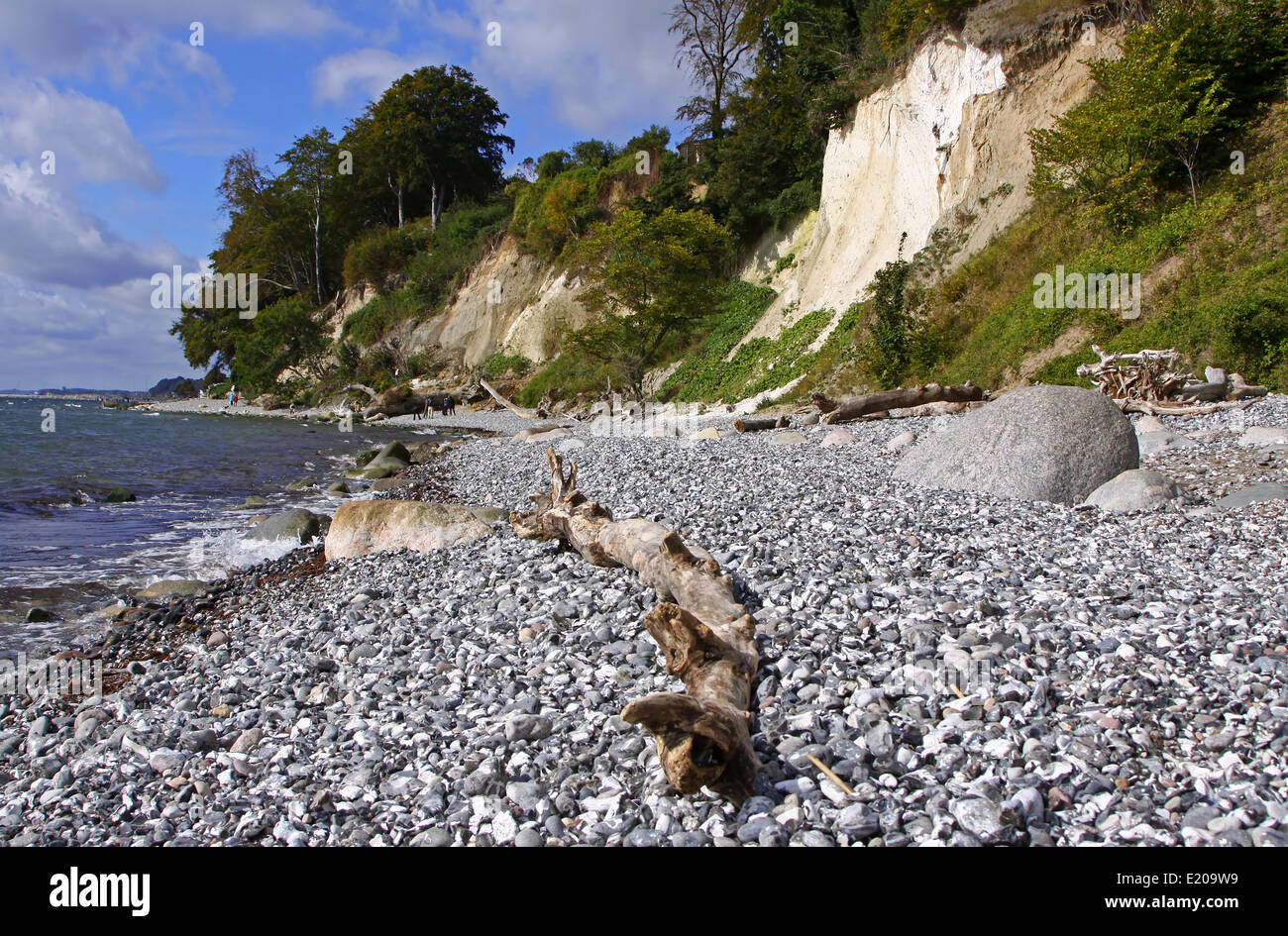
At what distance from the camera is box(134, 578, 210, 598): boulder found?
27.1 feet

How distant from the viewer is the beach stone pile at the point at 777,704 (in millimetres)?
2803

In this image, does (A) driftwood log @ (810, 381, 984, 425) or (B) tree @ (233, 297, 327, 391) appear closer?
(A) driftwood log @ (810, 381, 984, 425)

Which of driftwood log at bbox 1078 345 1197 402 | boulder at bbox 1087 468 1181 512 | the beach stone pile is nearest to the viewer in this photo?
the beach stone pile

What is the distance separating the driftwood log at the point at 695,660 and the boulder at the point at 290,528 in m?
6.62

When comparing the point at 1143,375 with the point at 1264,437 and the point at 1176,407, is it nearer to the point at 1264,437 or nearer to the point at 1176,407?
the point at 1176,407

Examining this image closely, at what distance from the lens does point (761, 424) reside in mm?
16859

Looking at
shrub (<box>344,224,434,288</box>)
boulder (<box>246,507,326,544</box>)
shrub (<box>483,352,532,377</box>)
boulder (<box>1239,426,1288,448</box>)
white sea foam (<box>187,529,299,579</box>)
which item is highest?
shrub (<box>344,224,434,288</box>)

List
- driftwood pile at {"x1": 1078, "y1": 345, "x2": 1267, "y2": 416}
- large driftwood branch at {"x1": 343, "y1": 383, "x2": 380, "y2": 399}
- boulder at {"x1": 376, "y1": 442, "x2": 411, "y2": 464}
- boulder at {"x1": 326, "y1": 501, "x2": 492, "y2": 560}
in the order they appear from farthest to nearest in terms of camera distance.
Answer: large driftwood branch at {"x1": 343, "y1": 383, "x2": 380, "y2": 399}
boulder at {"x1": 376, "y1": 442, "x2": 411, "y2": 464}
driftwood pile at {"x1": 1078, "y1": 345, "x2": 1267, "y2": 416}
boulder at {"x1": 326, "y1": 501, "x2": 492, "y2": 560}

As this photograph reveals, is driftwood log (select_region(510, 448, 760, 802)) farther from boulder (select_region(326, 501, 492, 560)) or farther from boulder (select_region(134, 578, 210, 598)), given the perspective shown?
boulder (select_region(134, 578, 210, 598))

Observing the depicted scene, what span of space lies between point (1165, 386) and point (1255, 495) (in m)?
6.04

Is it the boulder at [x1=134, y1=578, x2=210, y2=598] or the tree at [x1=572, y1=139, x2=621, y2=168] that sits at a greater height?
the tree at [x1=572, y1=139, x2=621, y2=168]

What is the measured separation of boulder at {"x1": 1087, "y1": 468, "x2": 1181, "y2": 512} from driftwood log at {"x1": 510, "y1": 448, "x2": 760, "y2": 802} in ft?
15.3

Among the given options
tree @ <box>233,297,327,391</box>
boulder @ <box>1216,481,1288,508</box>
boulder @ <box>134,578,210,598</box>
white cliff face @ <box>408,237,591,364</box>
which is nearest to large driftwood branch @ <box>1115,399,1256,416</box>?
boulder @ <box>1216,481,1288,508</box>

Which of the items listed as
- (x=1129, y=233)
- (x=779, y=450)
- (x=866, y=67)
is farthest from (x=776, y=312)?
(x=779, y=450)
